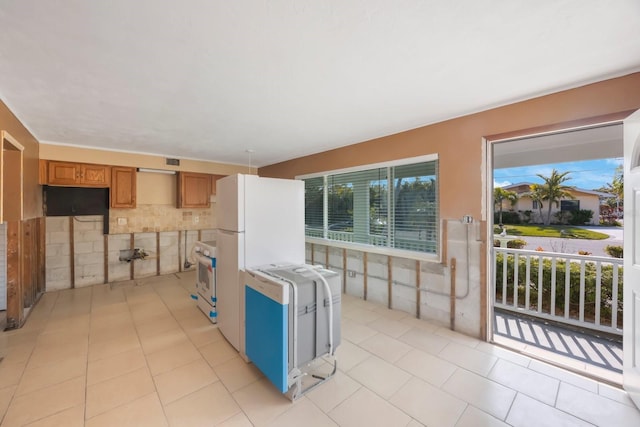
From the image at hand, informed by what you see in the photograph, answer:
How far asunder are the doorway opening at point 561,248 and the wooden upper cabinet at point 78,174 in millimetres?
5928

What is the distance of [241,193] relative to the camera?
242 centimetres

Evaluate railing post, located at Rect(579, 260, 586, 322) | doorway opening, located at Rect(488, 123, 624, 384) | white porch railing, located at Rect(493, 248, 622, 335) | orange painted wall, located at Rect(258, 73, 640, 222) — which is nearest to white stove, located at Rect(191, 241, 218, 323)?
orange painted wall, located at Rect(258, 73, 640, 222)

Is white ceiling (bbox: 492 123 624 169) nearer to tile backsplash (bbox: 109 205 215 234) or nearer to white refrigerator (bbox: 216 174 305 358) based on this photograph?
white refrigerator (bbox: 216 174 305 358)

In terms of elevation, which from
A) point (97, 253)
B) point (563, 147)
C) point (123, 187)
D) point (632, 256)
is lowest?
point (97, 253)

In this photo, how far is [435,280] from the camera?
309 centimetres

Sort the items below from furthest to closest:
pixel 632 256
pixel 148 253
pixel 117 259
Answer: pixel 148 253
pixel 117 259
pixel 632 256

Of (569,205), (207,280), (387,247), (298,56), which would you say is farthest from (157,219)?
(569,205)

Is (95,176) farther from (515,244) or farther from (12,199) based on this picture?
(515,244)

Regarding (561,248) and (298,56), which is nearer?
(298,56)

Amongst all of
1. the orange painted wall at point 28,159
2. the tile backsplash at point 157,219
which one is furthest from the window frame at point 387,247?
the orange painted wall at point 28,159

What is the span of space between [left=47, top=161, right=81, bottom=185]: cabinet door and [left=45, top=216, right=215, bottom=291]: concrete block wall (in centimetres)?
66

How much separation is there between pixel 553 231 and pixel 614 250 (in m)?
0.68

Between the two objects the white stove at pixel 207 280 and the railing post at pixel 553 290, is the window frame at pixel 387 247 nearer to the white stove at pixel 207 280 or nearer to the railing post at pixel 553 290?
the railing post at pixel 553 290

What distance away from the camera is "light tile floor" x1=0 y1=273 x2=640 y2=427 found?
1730 millimetres
